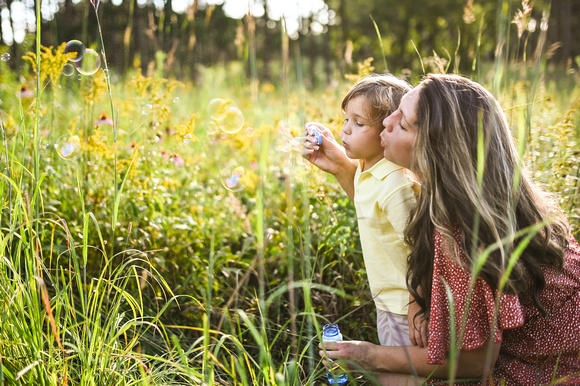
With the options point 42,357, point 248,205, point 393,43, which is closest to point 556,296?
point 42,357

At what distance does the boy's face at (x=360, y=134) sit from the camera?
1.61m

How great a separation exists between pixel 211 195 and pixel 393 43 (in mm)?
17918

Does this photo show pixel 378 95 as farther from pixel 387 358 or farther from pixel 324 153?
pixel 387 358

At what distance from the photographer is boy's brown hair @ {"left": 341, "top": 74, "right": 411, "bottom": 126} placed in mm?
1589

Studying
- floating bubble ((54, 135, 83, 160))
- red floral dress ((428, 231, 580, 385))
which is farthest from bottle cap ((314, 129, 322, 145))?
floating bubble ((54, 135, 83, 160))

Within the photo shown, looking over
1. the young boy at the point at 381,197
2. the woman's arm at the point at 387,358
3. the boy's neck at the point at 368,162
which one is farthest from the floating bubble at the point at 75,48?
the woman's arm at the point at 387,358

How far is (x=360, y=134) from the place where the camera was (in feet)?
5.29

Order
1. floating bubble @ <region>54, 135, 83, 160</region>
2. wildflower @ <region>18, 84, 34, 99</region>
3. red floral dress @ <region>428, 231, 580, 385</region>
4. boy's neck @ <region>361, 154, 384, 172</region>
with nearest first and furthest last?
Result: red floral dress @ <region>428, 231, 580, 385</region> → boy's neck @ <region>361, 154, 384, 172</region> → floating bubble @ <region>54, 135, 83, 160</region> → wildflower @ <region>18, 84, 34, 99</region>

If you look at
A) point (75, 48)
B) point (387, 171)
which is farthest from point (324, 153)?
point (75, 48)

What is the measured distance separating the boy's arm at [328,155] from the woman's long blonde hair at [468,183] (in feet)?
1.51

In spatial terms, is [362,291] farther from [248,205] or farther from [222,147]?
[222,147]

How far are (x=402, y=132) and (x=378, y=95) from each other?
0.71 ft

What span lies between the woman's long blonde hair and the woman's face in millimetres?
29

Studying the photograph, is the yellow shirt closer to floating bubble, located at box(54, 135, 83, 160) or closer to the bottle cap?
the bottle cap
